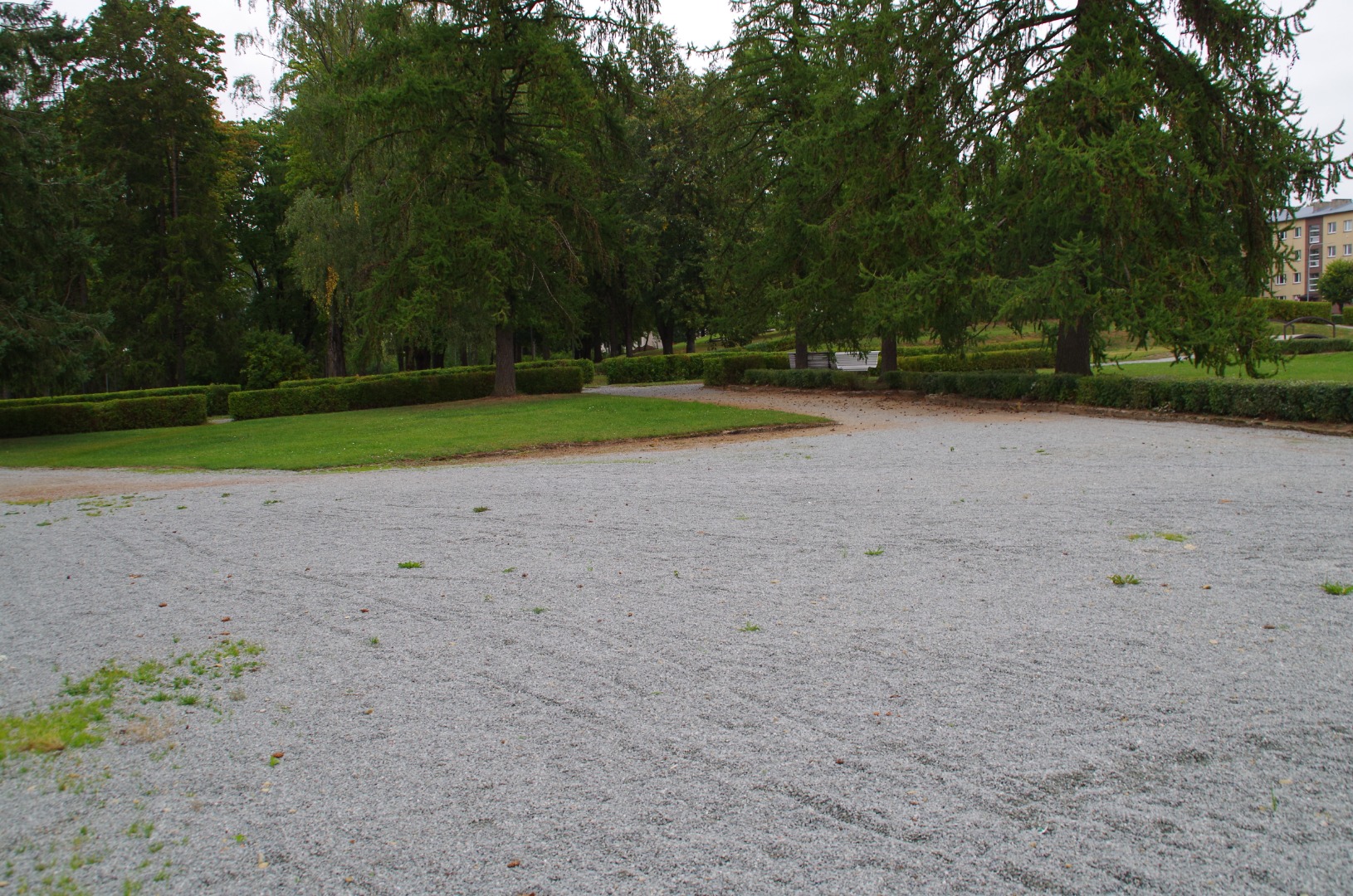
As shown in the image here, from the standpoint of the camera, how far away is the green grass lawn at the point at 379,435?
1493 centimetres

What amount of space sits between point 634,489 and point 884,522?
9.82 ft

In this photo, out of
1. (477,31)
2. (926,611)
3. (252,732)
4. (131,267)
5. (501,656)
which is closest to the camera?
(252,732)

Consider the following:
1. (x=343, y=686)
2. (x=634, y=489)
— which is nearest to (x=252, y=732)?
(x=343, y=686)

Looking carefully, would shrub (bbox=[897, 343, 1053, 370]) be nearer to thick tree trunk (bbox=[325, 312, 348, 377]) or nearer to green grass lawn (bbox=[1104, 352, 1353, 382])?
green grass lawn (bbox=[1104, 352, 1353, 382])

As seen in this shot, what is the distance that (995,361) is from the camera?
106 ft

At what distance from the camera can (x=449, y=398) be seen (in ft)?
92.0

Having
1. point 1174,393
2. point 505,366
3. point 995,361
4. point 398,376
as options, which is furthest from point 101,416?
point 995,361

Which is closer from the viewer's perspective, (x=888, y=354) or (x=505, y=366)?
(x=888, y=354)

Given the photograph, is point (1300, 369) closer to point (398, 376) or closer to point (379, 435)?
point (379, 435)

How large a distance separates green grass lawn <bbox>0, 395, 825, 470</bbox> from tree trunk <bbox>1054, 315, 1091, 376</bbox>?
5761 millimetres

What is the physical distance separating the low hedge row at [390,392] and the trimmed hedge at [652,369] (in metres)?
5.25

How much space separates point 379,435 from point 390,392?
9662 mm

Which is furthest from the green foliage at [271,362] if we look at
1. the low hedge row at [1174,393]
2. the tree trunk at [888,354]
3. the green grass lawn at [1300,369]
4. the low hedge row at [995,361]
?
the green grass lawn at [1300,369]

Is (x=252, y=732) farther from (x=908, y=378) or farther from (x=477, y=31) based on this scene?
(x=477, y=31)
